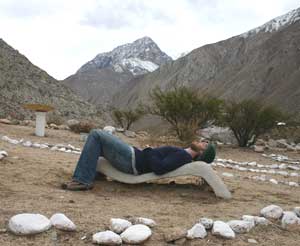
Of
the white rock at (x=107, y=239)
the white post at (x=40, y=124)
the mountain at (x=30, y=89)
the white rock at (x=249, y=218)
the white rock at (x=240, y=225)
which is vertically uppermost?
the mountain at (x=30, y=89)

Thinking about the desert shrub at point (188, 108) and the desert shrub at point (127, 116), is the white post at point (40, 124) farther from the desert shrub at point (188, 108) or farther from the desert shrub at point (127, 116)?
the desert shrub at point (127, 116)

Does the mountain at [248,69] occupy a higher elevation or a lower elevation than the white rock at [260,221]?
higher

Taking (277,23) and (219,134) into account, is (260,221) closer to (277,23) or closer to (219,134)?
(219,134)

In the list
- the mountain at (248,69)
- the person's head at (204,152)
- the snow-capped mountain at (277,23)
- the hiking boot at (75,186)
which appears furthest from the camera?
the snow-capped mountain at (277,23)

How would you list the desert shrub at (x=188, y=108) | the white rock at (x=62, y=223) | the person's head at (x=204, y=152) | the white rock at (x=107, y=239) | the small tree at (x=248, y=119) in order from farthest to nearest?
1. the small tree at (x=248, y=119)
2. the desert shrub at (x=188, y=108)
3. the person's head at (x=204, y=152)
4. the white rock at (x=62, y=223)
5. the white rock at (x=107, y=239)

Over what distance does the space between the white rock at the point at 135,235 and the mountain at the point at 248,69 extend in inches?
1890

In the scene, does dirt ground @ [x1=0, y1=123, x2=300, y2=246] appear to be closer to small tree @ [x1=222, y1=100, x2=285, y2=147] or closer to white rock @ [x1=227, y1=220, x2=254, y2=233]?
white rock @ [x1=227, y1=220, x2=254, y2=233]

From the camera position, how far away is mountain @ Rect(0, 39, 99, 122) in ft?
94.8

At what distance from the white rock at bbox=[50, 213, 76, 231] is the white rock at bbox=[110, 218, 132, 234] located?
0.29 meters

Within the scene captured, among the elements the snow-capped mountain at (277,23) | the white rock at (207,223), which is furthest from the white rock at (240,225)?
the snow-capped mountain at (277,23)

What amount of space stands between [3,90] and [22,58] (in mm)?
5550

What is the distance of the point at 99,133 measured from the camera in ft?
18.5

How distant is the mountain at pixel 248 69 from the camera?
68.6 meters

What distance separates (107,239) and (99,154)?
7.37 feet
